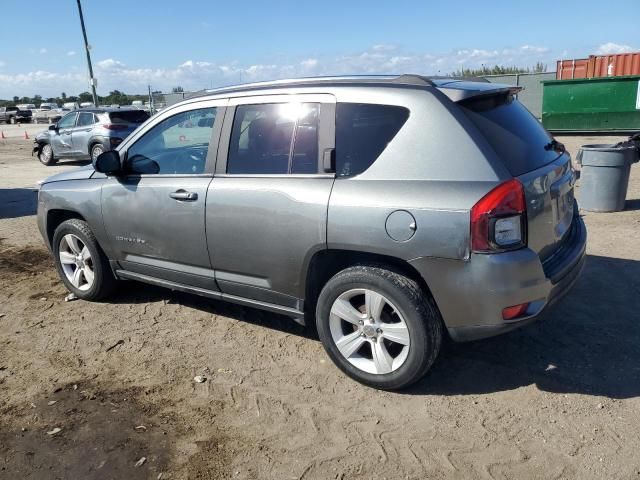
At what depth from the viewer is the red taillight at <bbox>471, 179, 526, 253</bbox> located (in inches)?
110

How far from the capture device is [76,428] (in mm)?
3109

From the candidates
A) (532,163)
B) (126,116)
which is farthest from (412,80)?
(126,116)

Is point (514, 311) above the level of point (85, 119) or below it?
below

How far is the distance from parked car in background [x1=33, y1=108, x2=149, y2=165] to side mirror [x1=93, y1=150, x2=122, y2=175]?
1124cm

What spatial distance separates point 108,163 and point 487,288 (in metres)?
3.03

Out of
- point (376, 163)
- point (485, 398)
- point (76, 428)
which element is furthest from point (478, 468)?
point (76, 428)

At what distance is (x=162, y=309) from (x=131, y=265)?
0.51 m

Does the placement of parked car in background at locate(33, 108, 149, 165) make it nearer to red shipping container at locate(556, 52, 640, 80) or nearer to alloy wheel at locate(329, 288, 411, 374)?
alloy wheel at locate(329, 288, 411, 374)

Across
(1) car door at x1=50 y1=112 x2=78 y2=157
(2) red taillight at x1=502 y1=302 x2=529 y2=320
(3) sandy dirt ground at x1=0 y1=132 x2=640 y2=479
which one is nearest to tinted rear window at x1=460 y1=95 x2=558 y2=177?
(2) red taillight at x1=502 y1=302 x2=529 y2=320

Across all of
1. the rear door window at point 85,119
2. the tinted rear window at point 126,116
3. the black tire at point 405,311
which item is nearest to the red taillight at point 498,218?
the black tire at point 405,311

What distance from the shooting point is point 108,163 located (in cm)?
423

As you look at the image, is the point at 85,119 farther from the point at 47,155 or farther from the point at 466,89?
the point at 466,89

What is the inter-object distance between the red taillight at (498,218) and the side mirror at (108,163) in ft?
9.37

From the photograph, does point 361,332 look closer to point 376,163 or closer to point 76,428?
point 376,163
